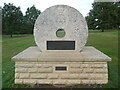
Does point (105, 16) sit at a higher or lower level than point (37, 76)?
higher

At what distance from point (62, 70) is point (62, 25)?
5.78 feet

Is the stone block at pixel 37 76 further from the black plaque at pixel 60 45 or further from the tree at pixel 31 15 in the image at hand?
the tree at pixel 31 15

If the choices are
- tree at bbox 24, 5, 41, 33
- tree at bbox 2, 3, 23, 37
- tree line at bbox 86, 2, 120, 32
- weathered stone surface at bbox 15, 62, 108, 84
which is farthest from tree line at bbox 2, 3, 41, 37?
weathered stone surface at bbox 15, 62, 108, 84

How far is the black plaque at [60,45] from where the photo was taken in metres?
5.61

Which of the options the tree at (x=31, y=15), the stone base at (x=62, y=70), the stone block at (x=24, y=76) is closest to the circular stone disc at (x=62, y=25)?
the stone base at (x=62, y=70)

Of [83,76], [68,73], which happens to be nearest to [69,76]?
[68,73]

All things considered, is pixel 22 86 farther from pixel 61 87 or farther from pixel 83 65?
pixel 83 65

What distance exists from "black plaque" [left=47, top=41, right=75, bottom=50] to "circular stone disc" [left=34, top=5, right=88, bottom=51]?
0.11 metres

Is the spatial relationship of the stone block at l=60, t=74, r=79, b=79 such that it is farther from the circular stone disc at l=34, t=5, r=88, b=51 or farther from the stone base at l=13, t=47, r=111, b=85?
the circular stone disc at l=34, t=5, r=88, b=51

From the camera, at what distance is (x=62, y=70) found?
459cm

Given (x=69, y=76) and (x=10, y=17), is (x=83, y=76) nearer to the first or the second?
(x=69, y=76)

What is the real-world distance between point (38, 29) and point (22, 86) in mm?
2093

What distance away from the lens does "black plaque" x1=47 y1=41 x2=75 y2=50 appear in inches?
221

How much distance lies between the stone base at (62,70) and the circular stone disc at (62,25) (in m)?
1.15
